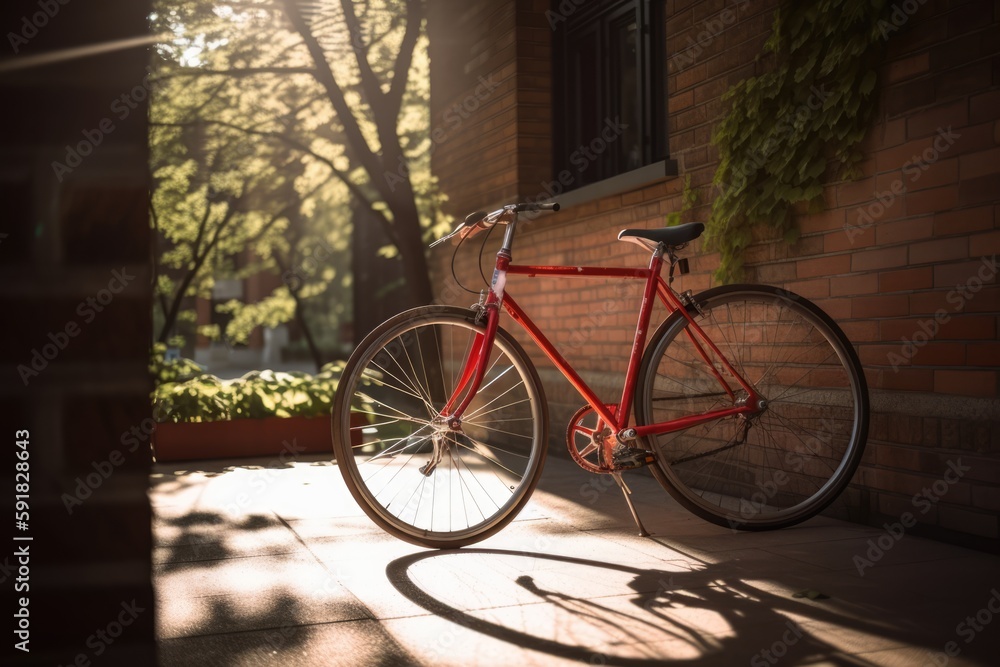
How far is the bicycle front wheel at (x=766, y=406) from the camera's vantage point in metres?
4.09

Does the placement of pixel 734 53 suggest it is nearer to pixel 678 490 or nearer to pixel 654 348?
pixel 654 348

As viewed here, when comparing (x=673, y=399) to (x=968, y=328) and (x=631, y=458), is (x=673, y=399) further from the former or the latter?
(x=968, y=328)

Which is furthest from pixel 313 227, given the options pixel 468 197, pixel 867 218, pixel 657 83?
pixel 867 218

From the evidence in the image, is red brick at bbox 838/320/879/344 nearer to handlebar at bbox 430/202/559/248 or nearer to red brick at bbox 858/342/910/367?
red brick at bbox 858/342/910/367

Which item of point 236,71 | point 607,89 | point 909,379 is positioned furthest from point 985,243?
point 236,71

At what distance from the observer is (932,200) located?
389cm

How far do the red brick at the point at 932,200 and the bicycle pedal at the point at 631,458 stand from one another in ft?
4.69

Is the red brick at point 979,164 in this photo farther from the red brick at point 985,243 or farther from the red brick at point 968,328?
the red brick at point 968,328

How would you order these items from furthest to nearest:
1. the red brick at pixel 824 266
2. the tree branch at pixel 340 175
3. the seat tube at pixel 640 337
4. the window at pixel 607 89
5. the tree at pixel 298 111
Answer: the tree branch at pixel 340 175, the tree at pixel 298 111, the window at pixel 607 89, the red brick at pixel 824 266, the seat tube at pixel 640 337

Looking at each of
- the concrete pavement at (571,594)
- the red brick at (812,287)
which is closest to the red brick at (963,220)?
the red brick at (812,287)

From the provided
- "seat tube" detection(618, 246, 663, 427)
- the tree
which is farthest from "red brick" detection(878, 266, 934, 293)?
the tree

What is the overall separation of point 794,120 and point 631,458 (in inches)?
70.1

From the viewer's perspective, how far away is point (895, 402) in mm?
4145

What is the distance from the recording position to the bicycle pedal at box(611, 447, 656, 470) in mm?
3930
